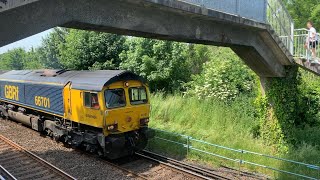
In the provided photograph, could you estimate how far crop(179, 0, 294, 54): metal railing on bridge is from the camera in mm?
10484

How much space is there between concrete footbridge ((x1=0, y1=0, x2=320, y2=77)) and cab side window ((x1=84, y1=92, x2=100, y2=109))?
119 inches

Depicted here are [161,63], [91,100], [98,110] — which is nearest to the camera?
[98,110]

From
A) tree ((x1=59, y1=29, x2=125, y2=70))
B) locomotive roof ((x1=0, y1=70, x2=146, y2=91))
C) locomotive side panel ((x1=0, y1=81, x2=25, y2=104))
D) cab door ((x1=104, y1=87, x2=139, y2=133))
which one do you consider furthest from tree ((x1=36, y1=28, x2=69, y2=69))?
cab door ((x1=104, y1=87, x2=139, y2=133))

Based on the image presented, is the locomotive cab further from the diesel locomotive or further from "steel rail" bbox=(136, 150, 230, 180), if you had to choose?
"steel rail" bbox=(136, 150, 230, 180)

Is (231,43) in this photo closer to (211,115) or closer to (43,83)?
(211,115)

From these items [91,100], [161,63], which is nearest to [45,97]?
[91,100]

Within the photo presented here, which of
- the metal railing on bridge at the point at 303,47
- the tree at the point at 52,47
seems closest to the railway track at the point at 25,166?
the metal railing on bridge at the point at 303,47

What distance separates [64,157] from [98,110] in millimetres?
2833

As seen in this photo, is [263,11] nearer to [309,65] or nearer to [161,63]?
[309,65]

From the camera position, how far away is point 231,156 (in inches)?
480

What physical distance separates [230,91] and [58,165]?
1019 centimetres

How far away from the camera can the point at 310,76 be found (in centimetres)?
2030

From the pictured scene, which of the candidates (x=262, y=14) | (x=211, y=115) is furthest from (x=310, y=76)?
(x=262, y=14)

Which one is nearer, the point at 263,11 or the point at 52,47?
the point at 263,11
